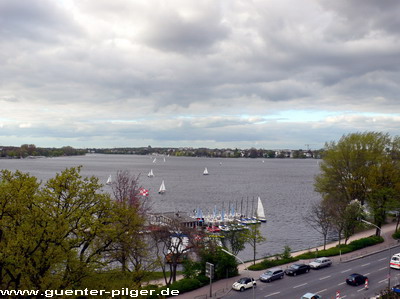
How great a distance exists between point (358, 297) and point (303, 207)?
209 feet

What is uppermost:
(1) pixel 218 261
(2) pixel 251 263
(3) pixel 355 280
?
(1) pixel 218 261

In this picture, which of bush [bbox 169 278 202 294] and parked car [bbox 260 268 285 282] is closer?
bush [bbox 169 278 202 294]

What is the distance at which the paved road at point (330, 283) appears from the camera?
27.3 m

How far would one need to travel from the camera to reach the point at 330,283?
29812 mm

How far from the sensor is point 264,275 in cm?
3078

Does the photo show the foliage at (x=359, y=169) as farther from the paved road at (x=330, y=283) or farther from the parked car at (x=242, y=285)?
the parked car at (x=242, y=285)

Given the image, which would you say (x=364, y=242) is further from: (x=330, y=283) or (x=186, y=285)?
(x=186, y=285)

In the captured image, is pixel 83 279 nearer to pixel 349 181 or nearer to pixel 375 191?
pixel 375 191

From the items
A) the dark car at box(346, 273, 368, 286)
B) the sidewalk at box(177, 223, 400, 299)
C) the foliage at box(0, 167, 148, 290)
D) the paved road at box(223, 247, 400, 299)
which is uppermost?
the foliage at box(0, 167, 148, 290)

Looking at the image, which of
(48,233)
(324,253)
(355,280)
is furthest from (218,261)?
(48,233)

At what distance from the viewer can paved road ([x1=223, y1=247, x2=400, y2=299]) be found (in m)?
27.3

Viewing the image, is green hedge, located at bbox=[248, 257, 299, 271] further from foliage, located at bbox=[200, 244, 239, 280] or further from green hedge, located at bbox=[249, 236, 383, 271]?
foliage, located at bbox=[200, 244, 239, 280]

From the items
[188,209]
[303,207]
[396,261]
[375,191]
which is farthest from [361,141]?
[188,209]

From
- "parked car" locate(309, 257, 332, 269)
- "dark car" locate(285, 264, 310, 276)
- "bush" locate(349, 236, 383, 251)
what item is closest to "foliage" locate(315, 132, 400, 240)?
"bush" locate(349, 236, 383, 251)
